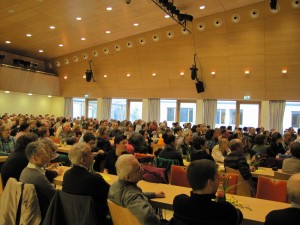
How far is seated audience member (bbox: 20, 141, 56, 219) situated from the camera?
10.5ft

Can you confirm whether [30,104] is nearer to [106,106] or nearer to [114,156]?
[106,106]

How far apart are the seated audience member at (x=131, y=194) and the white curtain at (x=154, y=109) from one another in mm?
13272

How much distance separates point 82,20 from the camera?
38.2 ft

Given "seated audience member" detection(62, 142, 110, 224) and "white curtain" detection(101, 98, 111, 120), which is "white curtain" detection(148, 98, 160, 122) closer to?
"white curtain" detection(101, 98, 111, 120)

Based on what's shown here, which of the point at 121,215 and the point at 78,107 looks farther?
the point at 78,107

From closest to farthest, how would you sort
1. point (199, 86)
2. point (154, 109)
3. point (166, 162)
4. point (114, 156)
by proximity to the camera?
point (114, 156) < point (166, 162) < point (199, 86) < point (154, 109)

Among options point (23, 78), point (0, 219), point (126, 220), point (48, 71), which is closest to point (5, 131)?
point (0, 219)

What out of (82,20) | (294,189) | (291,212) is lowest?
(291,212)

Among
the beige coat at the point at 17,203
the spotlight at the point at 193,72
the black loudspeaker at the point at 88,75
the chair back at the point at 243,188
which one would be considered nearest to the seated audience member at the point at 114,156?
the beige coat at the point at 17,203

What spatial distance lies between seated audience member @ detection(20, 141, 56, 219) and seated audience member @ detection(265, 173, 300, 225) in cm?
214

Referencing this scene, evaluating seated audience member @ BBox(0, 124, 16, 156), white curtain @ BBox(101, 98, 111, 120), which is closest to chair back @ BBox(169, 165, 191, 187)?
seated audience member @ BBox(0, 124, 16, 156)

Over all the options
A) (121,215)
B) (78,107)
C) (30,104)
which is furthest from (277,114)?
(30,104)

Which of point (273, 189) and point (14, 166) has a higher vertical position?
point (14, 166)

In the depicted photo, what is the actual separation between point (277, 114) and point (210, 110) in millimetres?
2888
